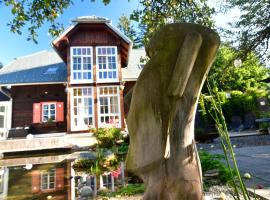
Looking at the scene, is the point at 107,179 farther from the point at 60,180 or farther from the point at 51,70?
the point at 51,70

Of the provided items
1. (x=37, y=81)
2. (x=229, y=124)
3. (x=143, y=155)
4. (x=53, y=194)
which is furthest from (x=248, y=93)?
(x=143, y=155)

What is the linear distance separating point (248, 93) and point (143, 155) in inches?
827

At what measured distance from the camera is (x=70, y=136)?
589 inches

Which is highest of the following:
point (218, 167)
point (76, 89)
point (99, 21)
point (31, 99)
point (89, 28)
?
point (99, 21)

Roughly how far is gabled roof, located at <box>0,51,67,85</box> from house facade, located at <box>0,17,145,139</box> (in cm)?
7

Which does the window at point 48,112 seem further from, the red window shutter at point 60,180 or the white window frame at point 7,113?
A: the red window shutter at point 60,180

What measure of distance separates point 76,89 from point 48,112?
8.56 feet

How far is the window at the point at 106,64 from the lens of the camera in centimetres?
1675

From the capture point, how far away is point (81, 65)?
16.7 metres

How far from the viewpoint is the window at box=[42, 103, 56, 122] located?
16.8 m

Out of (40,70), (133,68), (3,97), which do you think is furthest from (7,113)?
(133,68)

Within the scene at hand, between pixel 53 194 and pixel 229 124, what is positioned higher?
pixel 229 124

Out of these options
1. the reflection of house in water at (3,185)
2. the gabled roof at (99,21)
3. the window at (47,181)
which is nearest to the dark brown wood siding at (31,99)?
the gabled roof at (99,21)

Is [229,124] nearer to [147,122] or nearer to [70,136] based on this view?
[70,136]
